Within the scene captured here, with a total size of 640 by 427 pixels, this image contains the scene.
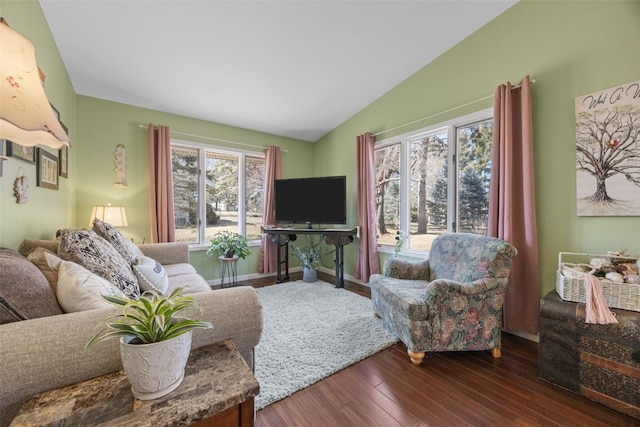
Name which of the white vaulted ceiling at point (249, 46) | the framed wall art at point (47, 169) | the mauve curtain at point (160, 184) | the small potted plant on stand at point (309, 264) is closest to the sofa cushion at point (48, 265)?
the framed wall art at point (47, 169)

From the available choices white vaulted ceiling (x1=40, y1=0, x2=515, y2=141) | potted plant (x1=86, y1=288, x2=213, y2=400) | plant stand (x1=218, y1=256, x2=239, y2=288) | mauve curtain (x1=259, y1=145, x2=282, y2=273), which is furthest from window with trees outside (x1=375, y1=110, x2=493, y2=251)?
potted plant (x1=86, y1=288, x2=213, y2=400)

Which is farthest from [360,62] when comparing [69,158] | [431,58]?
[69,158]

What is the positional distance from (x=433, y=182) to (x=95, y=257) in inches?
123

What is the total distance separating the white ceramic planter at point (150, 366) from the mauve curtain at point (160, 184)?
293cm

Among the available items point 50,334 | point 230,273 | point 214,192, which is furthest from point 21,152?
point 230,273

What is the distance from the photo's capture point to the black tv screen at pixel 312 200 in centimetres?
364

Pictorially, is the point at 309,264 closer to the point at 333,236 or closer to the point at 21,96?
the point at 333,236

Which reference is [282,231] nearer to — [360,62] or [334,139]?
[334,139]

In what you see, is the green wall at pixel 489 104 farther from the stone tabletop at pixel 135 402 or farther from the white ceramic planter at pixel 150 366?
the white ceramic planter at pixel 150 366

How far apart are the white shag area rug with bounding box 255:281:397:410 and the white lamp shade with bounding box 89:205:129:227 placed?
186 centimetres

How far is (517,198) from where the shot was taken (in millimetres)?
2164

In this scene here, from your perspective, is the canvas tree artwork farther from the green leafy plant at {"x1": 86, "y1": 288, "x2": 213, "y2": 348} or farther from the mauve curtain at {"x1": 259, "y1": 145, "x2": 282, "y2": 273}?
the mauve curtain at {"x1": 259, "y1": 145, "x2": 282, "y2": 273}

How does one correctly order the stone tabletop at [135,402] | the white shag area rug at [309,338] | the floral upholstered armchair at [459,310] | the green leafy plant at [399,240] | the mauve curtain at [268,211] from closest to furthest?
the stone tabletop at [135,402]
the white shag area rug at [309,338]
the floral upholstered armchair at [459,310]
the green leafy plant at [399,240]
the mauve curtain at [268,211]

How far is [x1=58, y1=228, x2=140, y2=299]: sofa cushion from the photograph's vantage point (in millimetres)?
1292
